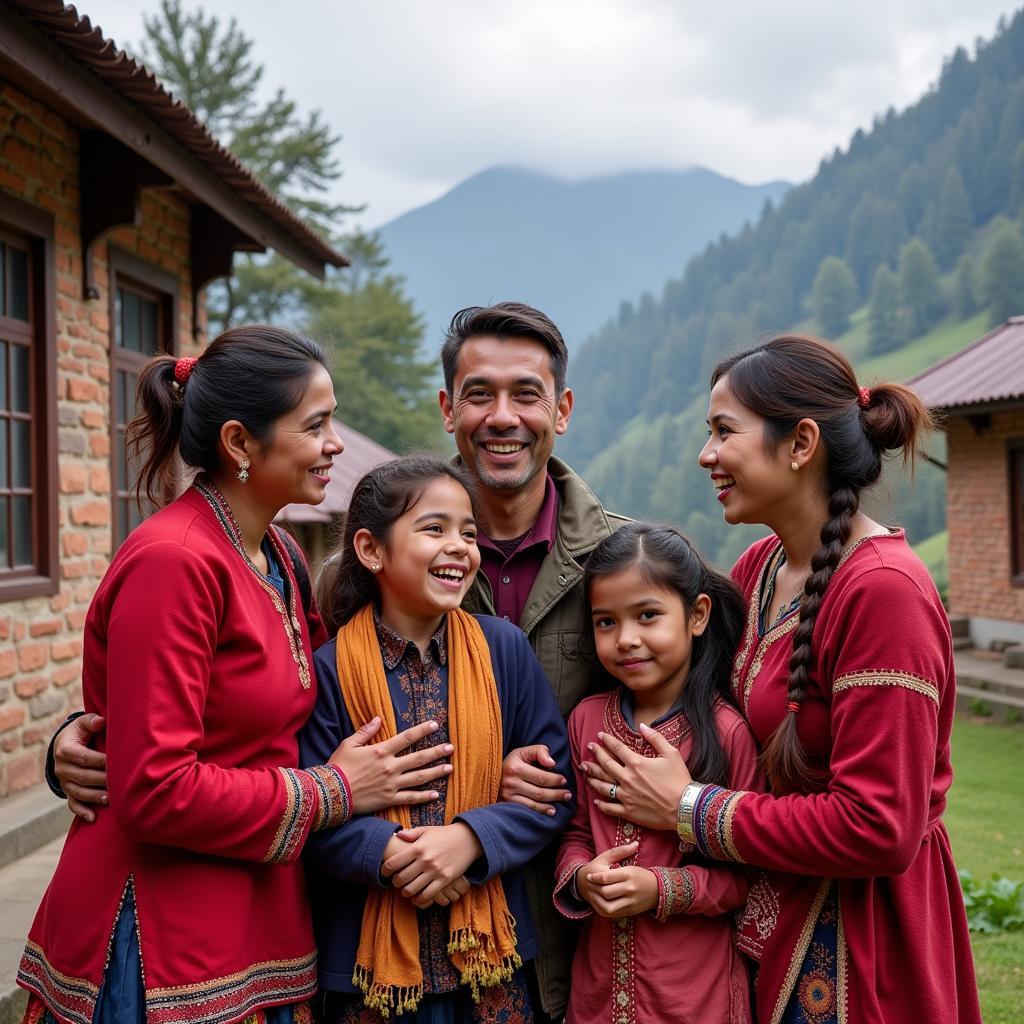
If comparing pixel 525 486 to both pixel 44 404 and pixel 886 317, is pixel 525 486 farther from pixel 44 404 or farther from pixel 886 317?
pixel 886 317

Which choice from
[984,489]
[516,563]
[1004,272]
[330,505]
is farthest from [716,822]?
[1004,272]

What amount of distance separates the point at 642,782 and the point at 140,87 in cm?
445

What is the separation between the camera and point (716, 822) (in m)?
2.16

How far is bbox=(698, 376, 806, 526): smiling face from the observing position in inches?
89.5

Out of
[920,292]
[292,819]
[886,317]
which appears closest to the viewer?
[292,819]

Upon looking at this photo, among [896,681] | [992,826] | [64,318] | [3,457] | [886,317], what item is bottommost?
[992,826]

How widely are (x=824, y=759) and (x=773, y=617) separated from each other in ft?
1.15

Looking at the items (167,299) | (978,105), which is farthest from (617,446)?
(167,299)

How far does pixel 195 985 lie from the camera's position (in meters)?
1.98

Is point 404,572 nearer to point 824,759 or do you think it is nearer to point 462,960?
point 462,960

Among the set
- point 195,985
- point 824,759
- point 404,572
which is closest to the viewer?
point 195,985

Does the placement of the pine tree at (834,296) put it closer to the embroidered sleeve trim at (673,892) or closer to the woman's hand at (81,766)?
the embroidered sleeve trim at (673,892)

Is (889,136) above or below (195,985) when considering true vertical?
above

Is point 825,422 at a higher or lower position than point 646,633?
higher
